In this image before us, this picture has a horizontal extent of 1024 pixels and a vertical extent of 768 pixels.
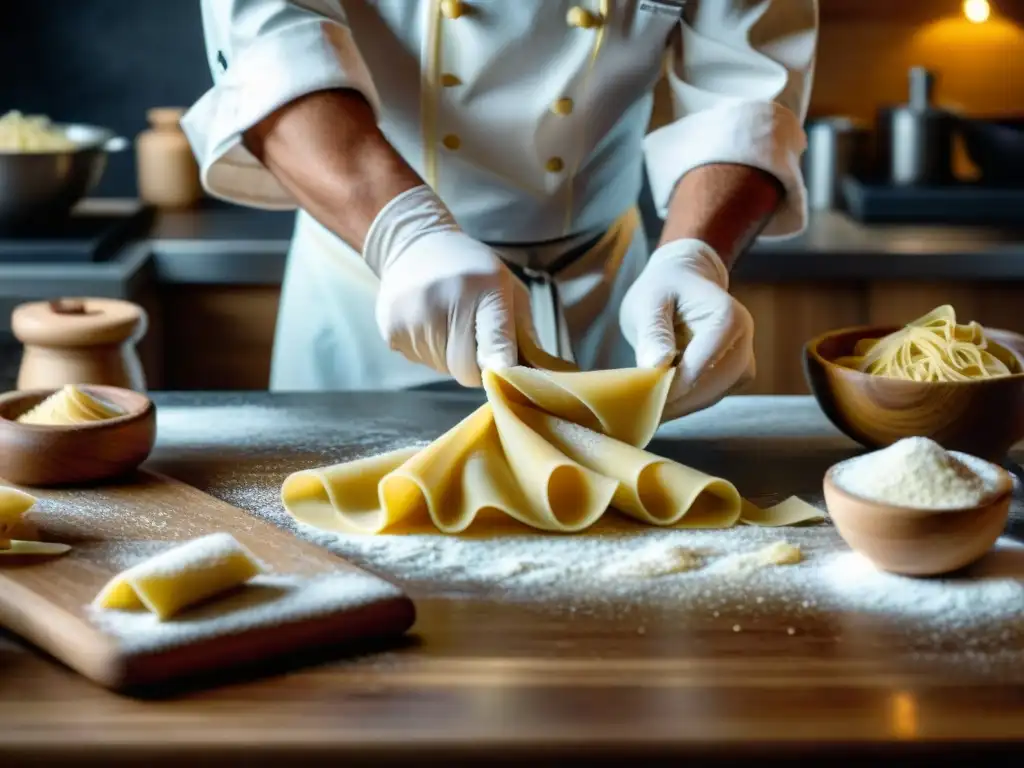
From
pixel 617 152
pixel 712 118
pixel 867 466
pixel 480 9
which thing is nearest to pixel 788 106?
pixel 712 118

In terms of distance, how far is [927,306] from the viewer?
2.80 m

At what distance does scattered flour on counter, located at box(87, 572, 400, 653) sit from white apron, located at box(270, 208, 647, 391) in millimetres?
981

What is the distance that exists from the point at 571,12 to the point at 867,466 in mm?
895

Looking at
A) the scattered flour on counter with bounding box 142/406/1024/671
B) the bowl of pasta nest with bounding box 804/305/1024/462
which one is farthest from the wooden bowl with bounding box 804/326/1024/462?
the scattered flour on counter with bounding box 142/406/1024/671

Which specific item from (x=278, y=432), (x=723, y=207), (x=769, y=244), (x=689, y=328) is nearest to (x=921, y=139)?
(x=769, y=244)

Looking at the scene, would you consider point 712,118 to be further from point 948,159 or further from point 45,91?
point 45,91

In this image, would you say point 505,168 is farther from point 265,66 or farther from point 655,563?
point 655,563

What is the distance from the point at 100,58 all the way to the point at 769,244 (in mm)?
1677

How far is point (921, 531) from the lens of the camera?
111 centimetres

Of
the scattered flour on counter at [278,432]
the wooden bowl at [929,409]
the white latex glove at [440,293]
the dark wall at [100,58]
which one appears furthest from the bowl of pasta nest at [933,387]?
the dark wall at [100,58]

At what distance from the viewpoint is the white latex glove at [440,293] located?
1512 millimetres

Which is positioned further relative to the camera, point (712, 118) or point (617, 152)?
point (617, 152)

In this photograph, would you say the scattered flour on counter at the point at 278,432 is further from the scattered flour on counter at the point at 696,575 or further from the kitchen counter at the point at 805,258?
the kitchen counter at the point at 805,258

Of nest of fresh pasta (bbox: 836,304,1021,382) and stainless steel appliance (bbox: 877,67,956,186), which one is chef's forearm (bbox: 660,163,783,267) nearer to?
nest of fresh pasta (bbox: 836,304,1021,382)
